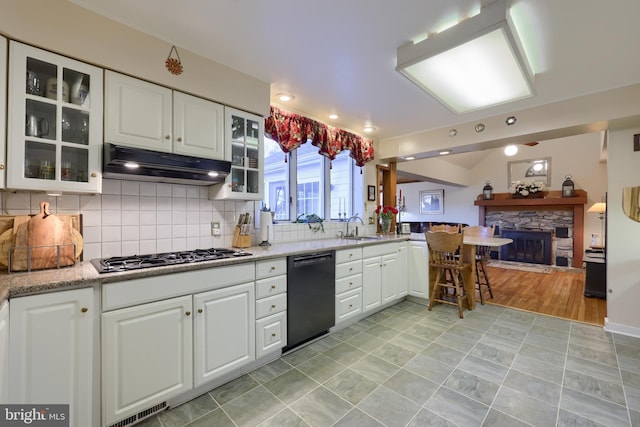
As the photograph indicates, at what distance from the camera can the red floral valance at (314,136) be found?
Result: 2.76 m

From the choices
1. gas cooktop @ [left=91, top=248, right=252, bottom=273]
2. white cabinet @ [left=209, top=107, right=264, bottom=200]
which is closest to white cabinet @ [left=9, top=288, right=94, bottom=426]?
gas cooktop @ [left=91, top=248, right=252, bottom=273]

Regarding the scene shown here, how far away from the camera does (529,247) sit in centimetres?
661

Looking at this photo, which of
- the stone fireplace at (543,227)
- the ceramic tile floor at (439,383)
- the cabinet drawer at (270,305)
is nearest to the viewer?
the ceramic tile floor at (439,383)

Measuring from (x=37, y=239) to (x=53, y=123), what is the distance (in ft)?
2.09

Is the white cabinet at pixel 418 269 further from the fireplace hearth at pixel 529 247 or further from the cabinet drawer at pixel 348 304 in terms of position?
the fireplace hearth at pixel 529 247

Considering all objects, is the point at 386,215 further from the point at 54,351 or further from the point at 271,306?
the point at 54,351

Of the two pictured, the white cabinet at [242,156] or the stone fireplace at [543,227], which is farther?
the stone fireplace at [543,227]

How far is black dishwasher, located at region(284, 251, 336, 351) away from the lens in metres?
2.27

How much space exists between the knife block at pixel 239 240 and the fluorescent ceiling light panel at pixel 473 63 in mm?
1795

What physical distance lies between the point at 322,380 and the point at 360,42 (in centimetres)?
234

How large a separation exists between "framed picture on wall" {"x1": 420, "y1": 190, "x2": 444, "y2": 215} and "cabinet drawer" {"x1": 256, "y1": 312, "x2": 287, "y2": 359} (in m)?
7.30

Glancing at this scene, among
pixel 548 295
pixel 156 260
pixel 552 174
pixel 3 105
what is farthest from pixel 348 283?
pixel 552 174

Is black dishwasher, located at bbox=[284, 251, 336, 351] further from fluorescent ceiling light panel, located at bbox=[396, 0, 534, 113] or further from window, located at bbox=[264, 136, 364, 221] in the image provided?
fluorescent ceiling light panel, located at bbox=[396, 0, 534, 113]

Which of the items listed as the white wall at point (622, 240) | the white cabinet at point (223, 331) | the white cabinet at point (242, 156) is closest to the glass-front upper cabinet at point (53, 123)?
the white cabinet at point (242, 156)
